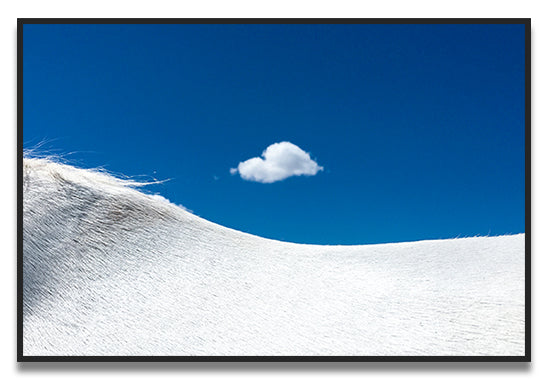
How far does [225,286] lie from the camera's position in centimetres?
151

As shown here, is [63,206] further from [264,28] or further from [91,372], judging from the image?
[264,28]

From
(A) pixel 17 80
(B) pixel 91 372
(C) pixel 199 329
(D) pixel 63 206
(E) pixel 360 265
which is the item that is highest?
(A) pixel 17 80

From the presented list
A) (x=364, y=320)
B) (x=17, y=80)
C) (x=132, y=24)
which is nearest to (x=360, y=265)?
(x=364, y=320)

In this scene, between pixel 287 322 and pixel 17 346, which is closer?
pixel 287 322

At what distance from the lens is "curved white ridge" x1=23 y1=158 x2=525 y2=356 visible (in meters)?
1.40

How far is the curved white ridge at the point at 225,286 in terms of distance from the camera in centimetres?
140

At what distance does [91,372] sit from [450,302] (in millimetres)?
1043

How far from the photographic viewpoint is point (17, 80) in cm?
166

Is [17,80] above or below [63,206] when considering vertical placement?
above

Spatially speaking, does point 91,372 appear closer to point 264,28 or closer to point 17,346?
point 17,346
